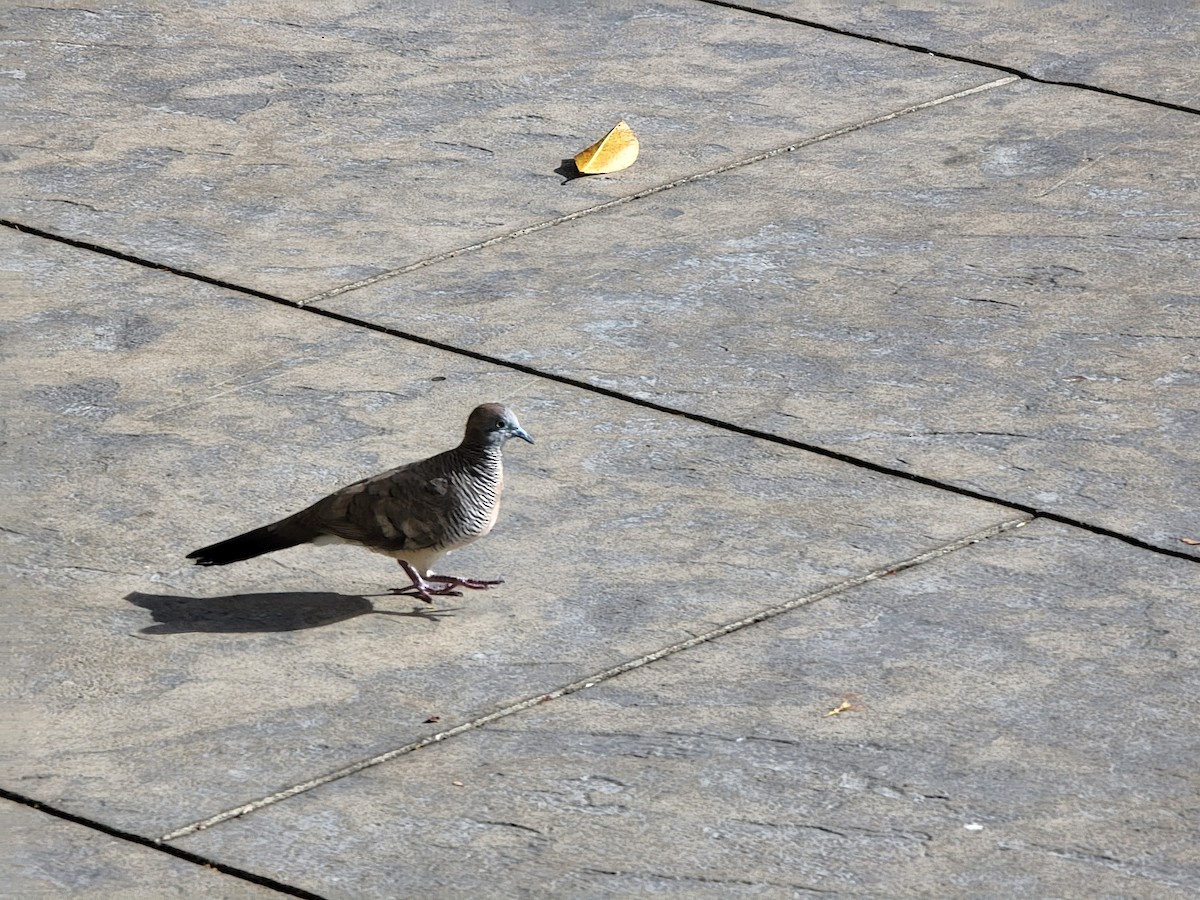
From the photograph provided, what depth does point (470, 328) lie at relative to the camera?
24.3 feet

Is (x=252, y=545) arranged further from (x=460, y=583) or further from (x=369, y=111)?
(x=369, y=111)

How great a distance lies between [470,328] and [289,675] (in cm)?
225

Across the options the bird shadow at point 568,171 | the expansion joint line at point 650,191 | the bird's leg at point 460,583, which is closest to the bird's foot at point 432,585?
the bird's leg at point 460,583

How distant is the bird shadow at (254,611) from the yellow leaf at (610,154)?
10.7ft

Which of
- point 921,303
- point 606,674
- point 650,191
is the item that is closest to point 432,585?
point 606,674

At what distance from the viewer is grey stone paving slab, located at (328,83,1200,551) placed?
21.9 ft

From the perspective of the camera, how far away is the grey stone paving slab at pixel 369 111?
8.21m

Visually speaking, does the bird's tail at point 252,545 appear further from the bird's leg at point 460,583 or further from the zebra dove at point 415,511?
the bird's leg at point 460,583

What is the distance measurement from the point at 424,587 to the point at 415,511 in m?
0.28

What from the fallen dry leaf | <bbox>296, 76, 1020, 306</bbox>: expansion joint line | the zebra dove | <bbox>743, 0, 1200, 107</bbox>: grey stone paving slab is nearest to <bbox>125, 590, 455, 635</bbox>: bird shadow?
the zebra dove

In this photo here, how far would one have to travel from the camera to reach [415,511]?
5.63 m

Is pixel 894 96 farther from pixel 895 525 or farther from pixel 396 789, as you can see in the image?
pixel 396 789

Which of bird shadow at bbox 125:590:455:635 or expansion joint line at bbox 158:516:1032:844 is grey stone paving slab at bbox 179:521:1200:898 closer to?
expansion joint line at bbox 158:516:1032:844

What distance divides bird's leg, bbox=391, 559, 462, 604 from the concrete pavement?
0.05 m
